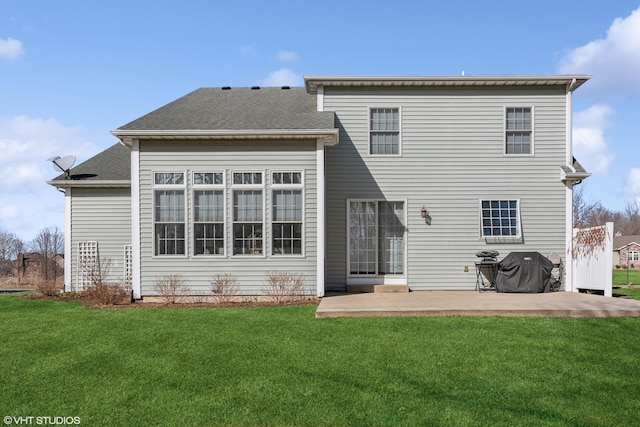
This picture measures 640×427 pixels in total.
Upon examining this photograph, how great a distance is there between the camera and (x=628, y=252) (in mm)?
55094

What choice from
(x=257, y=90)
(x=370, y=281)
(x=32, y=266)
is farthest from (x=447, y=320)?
(x=32, y=266)

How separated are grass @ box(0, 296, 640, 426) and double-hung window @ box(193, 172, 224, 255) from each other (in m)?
2.59

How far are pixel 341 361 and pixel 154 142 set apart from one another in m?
7.13

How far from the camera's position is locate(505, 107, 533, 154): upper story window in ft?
40.9

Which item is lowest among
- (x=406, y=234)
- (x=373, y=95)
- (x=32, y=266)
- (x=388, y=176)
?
(x=32, y=266)

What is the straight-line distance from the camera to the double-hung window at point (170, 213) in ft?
36.3

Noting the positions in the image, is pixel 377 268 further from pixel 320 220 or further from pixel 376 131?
pixel 376 131

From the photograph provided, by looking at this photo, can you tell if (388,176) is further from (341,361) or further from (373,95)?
(341,361)

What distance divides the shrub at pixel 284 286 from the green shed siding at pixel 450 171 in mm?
1716

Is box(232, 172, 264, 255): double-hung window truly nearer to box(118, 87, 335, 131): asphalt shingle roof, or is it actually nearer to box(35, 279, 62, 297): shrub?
box(118, 87, 335, 131): asphalt shingle roof

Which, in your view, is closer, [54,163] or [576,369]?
[576,369]

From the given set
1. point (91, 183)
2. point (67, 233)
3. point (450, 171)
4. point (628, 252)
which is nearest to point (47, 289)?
point (67, 233)

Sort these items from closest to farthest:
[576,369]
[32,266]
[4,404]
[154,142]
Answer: [4,404] < [576,369] < [154,142] < [32,266]

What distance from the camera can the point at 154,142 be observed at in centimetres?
1110
